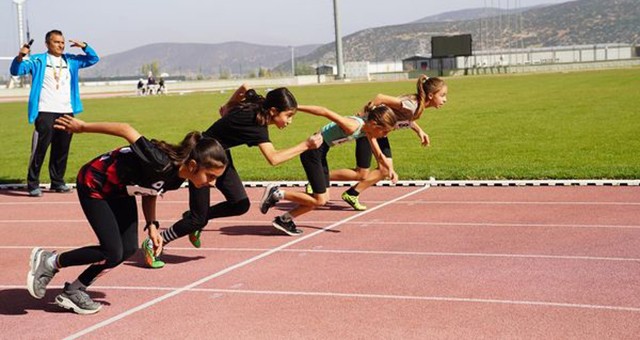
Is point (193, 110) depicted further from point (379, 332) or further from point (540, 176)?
point (379, 332)

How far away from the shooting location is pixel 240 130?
824 cm

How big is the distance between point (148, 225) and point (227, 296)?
75cm

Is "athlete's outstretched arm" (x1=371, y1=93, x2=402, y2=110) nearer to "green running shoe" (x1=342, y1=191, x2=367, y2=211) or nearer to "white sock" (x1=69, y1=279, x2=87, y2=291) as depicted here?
"green running shoe" (x1=342, y1=191, x2=367, y2=211)

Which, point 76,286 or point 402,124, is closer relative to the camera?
point 76,286

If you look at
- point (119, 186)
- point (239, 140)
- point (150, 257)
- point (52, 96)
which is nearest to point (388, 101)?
point (239, 140)

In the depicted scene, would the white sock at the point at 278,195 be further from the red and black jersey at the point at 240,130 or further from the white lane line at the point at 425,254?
the red and black jersey at the point at 240,130

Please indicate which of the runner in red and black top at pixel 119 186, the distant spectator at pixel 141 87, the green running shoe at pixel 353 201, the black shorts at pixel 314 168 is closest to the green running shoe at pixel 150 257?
the runner in red and black top at pixel 119 186

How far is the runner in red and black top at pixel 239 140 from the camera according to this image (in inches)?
310

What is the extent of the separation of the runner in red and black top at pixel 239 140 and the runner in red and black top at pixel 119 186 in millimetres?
1266

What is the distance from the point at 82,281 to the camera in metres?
6.53

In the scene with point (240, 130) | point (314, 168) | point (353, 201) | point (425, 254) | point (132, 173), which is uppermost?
point (240, 130)

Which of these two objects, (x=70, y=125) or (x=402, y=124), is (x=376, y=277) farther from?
(x=402, y=124)

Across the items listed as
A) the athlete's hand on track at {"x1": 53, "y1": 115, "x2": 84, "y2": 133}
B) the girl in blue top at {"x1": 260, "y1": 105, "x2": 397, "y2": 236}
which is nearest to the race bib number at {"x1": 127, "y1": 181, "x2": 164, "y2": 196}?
the athlete's hand on track at {"x1": 53, "y1": 115, "x2": 84, "y2": 133}

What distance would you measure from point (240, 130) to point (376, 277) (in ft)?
6.32
